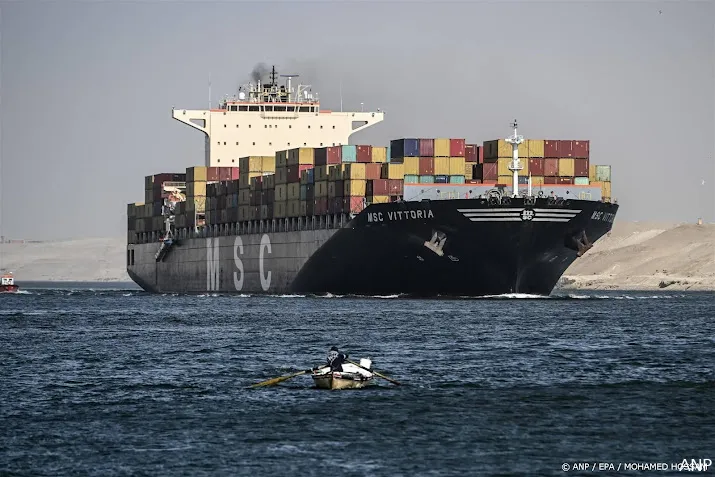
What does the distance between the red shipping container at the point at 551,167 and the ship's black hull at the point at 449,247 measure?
4.40 metres

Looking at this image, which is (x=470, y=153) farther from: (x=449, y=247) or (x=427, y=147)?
(x=449, y=247)

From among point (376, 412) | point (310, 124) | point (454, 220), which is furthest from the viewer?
point (310, 124)

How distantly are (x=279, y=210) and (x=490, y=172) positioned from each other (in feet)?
65.6

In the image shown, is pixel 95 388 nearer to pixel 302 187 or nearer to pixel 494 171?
pixel 494 171

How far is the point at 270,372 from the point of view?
4672 centimetres

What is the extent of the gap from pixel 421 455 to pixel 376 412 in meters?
6.04

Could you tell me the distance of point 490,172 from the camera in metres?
90.6

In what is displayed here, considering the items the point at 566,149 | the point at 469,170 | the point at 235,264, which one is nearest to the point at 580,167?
the point at 566,149

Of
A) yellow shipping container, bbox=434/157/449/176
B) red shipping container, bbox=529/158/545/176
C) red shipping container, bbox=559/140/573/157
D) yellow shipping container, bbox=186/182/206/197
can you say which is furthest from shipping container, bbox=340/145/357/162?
yellow shipping container, bbox=186/182/206/197

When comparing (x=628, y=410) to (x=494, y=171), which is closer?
(x=628, y=410)

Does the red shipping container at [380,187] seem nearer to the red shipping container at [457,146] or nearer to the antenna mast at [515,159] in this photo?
the red shipping container at [457,146]

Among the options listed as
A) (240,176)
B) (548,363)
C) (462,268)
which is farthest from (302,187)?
(548,363)

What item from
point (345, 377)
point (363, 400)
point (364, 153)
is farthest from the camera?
point (364, 153)

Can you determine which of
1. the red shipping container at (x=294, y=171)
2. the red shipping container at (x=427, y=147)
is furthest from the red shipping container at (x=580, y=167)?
the red shipping container at (x=294, y=171)
